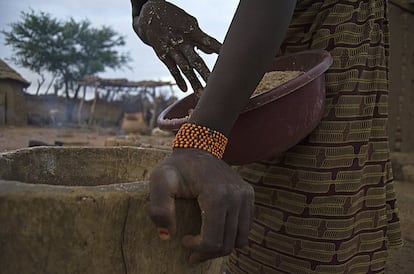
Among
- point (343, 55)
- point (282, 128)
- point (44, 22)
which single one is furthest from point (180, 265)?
point (44, 22)

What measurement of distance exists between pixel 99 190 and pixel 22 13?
25.9 metres

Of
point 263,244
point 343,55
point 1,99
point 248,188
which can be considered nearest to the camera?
point 248,188

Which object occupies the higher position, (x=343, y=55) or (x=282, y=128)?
(x=343, y=55)

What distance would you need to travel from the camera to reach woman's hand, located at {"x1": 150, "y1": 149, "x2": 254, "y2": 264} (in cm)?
75

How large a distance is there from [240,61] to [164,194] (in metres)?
0.30

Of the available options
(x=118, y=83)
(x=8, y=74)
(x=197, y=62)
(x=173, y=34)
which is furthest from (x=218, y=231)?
(x=118, y=83)

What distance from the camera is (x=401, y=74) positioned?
217 inches

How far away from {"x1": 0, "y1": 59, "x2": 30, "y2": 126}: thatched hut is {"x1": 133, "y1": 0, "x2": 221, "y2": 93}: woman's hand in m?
17.3

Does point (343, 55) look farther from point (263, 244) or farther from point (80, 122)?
point (80, 122)

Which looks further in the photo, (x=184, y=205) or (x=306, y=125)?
(x=306, y=125)

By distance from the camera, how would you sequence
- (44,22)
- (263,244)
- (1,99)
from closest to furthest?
(263,244) → (1,99) → (44,22)

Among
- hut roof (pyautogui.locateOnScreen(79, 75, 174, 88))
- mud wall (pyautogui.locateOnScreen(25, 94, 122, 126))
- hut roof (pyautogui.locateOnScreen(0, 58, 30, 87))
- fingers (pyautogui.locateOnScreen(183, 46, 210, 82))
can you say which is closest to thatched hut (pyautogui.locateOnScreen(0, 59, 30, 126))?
hut roof (pyautogui.locateOnScreen(0, 58, 30, 87))

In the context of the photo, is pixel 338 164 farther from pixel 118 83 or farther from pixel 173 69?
pixel 118 83

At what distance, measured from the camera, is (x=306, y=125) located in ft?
3.67
